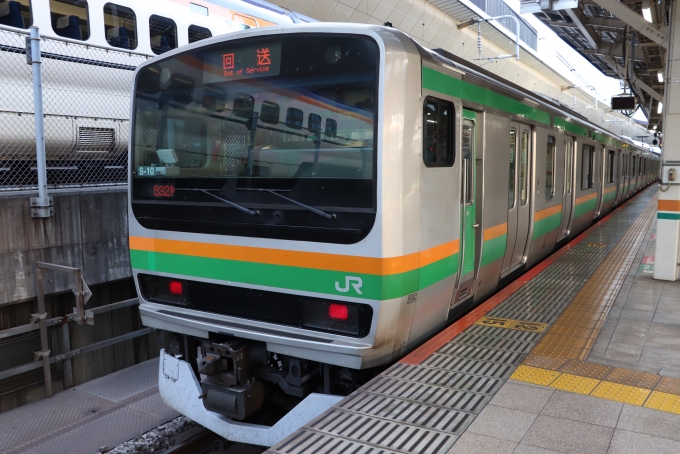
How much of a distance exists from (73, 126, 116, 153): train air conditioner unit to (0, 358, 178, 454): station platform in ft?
9.93

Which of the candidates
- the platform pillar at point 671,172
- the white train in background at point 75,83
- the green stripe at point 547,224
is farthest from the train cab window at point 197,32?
the platform pillar at point 671,172

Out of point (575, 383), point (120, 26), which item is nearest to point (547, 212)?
Answer: point (575, 383)

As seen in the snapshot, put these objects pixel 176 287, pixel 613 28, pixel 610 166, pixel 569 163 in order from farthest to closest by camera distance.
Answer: pixel 610 166
pixel 613 28
pixel 569 163
pixel 176 287

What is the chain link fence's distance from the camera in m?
6.80

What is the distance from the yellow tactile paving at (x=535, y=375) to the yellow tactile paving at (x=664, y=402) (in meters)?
0.58

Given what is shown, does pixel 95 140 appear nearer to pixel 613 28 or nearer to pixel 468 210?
pixel 468 210

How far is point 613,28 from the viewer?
11.2 metres

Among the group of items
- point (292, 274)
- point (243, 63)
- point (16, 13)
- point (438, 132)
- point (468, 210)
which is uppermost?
point (16, 13)

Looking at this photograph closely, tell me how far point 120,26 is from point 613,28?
9.03 metres

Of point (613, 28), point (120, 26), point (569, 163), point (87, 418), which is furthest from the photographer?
point (613, 28)

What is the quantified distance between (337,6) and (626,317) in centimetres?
1408

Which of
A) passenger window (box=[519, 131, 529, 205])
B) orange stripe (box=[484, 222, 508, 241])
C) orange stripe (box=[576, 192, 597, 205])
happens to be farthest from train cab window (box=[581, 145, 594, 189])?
orange stripe (box=[484, 222, 508, 241])

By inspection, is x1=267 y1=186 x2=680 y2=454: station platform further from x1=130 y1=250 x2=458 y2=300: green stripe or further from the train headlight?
x1=130 y1=250 x2=458 y2=300: green stripe

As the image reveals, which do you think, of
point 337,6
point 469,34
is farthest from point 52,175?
point 469,34
